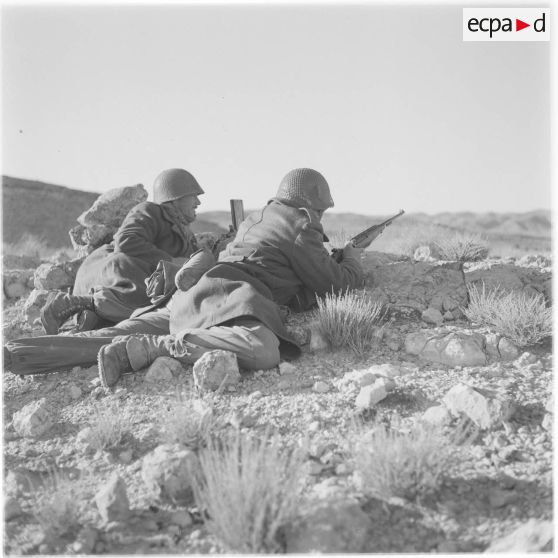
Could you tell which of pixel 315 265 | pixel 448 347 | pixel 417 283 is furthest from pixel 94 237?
pixel 448 347

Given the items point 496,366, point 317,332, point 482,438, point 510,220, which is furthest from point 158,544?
point 510,220

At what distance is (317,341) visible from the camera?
5.14m

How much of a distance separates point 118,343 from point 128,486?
56.5 inches

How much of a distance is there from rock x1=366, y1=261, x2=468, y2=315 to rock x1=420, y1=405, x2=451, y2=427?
1.88m

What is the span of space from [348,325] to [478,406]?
1376mm

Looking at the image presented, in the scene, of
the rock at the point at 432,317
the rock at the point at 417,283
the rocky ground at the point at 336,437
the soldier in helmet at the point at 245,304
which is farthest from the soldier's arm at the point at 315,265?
the rock at the point at 432,317

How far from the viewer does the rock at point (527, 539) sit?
287 cm

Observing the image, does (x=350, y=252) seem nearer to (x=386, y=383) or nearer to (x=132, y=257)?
(x=386, y=383)

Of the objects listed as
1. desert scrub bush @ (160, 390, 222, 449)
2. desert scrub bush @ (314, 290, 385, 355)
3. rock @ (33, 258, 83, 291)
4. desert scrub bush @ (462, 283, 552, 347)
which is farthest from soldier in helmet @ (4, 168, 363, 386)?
rock @ (33, 258, 83, 291)

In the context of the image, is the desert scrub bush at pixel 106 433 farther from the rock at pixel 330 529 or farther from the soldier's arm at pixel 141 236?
the soldier's arm at pixel 141 236

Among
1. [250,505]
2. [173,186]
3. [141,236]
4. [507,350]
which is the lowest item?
[250,505]

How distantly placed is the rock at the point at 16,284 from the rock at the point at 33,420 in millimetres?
4360

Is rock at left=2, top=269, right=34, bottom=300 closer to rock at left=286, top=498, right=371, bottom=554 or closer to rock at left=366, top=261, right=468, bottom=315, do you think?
rock at left=366, top=261, right=468, bottom=315

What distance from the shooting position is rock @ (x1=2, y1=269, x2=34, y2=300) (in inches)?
336
